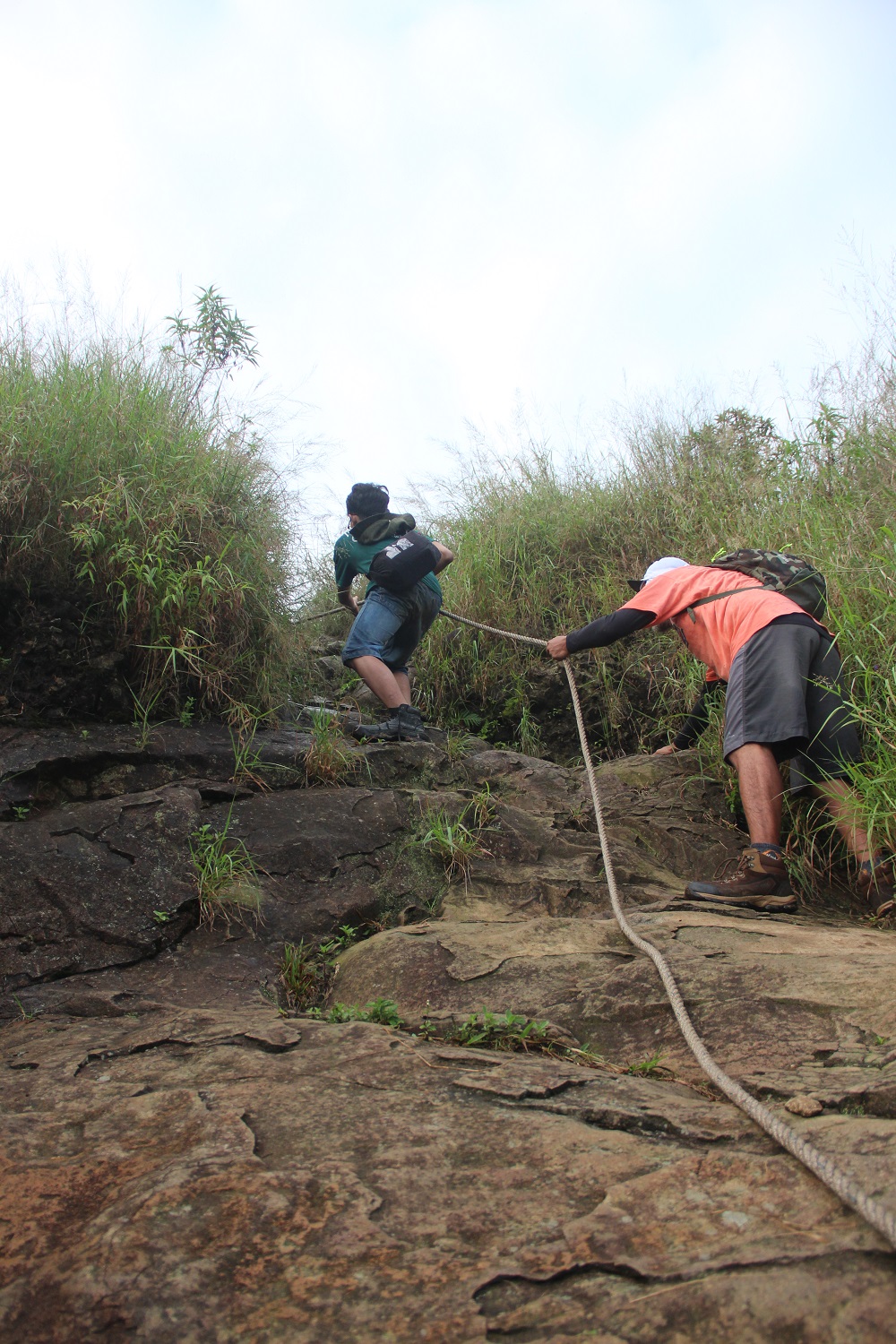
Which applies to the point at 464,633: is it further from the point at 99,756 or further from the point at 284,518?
the point at 99,756

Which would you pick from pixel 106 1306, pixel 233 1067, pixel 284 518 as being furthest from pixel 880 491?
pixel 106 1306

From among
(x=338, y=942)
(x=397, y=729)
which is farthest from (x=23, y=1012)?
(x=397, y=729)

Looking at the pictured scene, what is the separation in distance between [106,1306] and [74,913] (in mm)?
1938

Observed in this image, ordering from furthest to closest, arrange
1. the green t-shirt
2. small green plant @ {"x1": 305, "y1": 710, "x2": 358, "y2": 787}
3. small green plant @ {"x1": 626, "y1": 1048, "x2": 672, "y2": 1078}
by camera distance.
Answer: the green t-shirt
small green plant @ {"x1": 305, "y1": 710, "x2": 358, "y2": 787}
small green plant @ {"x1": 626, "y1": 1048, "x2": 672, "y2": 1078}

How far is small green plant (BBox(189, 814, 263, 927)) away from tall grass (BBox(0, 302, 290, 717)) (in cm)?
80

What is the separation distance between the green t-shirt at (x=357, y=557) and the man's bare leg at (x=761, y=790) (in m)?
2.24

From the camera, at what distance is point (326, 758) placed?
4.03 meters

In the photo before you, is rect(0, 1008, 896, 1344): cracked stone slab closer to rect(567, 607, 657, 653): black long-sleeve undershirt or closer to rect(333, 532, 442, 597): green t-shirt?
rect(567, 607, 657, 653): black long-sleeve undershirt

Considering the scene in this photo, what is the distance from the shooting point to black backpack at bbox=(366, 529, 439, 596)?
4.88 m

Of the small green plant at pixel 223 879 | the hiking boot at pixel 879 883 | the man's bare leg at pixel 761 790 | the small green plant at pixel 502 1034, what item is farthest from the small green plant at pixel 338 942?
the hiking boot at pixel 879 883

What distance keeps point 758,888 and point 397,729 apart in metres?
2.07

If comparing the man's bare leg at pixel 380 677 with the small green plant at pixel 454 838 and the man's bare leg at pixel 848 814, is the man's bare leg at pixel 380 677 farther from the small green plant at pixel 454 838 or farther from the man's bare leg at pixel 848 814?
the man's bare leg at pixel 848 814

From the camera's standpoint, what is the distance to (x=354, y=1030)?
2320 millimetres

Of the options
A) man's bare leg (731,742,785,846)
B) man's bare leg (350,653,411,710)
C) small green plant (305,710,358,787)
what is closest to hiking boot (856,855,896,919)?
man's bare leg (731,742,785,846)
